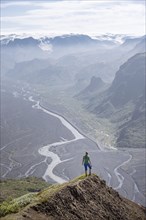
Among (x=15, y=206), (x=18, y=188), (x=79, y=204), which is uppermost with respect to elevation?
(x=15, y=206)

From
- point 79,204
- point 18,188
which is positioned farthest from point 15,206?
point 18,188

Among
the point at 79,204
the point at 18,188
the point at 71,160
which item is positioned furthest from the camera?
the point at 71,160

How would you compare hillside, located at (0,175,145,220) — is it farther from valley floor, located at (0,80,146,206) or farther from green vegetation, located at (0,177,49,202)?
valley floor, located at (0,80,146,206)

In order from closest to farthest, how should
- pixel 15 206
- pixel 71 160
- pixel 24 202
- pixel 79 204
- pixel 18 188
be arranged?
pixel 15 206 < pixel 24 202 < pixel 79 204 < pixel 18 188 < pixel 71 160

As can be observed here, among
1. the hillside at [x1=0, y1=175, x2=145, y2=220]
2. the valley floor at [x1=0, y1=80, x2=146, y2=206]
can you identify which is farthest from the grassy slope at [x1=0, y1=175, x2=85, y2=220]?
the valley floor at [x1=0, y1=80, x2=146, y2=206]

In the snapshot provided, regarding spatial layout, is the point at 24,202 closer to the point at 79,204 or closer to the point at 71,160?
the point at 79,204

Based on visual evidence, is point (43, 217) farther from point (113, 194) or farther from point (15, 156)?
point (15, 156)

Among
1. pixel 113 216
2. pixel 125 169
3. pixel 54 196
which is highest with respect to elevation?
pixel 54 196

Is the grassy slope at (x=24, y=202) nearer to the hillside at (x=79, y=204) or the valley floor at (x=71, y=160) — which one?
the hillside at (x=79, y=204)

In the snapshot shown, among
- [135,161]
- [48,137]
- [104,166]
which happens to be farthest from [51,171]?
[48,137]
